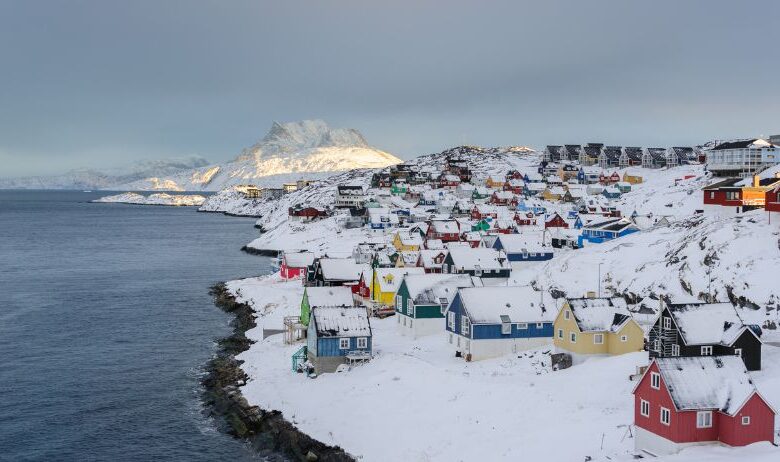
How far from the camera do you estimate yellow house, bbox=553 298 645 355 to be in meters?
42.8

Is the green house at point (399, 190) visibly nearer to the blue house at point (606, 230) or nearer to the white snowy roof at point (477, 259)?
the blue house at point (606, 230)

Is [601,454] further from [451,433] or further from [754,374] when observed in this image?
[754,374]

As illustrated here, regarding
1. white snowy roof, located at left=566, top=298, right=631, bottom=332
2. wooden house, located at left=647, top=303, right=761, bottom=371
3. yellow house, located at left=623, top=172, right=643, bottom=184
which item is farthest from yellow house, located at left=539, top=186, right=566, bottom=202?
wooden house, located at left=647, top=303, right=761, bottom=371

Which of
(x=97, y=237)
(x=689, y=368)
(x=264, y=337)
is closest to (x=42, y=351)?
(x=264, y=337)

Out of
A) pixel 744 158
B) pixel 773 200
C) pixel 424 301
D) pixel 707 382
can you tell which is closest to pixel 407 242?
pixel 424 301

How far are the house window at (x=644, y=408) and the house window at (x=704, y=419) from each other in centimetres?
193

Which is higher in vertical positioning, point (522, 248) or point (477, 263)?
point (522, 248)

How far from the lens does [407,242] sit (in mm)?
100375

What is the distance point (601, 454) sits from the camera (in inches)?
1154

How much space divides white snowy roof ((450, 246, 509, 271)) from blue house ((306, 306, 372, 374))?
24850 mm

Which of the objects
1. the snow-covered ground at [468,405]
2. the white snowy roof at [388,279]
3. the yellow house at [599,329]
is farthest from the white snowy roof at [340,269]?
the yellow house at [599,329]

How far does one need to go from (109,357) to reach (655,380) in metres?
44.4

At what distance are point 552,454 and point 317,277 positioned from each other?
47024 millimetres

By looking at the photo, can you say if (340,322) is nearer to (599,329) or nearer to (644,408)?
(599,329)
